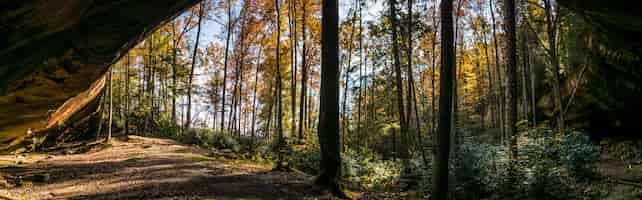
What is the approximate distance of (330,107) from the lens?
7723mm

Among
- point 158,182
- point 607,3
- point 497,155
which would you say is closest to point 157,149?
point 158,182

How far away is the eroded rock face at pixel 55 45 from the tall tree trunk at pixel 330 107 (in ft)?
12.2

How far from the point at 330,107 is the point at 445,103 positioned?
239 centimetres

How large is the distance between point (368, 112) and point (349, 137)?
2687 mm

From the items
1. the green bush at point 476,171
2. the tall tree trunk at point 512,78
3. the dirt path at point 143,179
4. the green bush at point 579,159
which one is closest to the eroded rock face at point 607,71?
the tall tree trunk at point 512,78

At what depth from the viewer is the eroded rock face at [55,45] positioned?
5543 millimetres

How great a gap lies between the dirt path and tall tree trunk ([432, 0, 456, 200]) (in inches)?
92.4

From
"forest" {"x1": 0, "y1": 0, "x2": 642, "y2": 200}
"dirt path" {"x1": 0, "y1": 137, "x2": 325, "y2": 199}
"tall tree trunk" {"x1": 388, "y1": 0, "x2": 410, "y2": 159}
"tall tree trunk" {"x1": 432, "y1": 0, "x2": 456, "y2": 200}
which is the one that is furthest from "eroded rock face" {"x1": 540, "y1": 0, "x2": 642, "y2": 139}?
"dirt path" {"x1": 0, "y1": 137, "x2": 325, "y2": 199}

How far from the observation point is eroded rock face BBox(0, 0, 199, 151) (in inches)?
218

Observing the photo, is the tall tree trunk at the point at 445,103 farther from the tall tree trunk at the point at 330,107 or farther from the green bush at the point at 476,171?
the green bush at the point at 476,171

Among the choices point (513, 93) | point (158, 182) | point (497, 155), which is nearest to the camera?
point (158, 182)

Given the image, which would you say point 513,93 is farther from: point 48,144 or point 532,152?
point 48,144

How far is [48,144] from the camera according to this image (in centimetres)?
1667

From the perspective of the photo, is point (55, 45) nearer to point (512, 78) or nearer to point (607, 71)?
point (512, 78)
